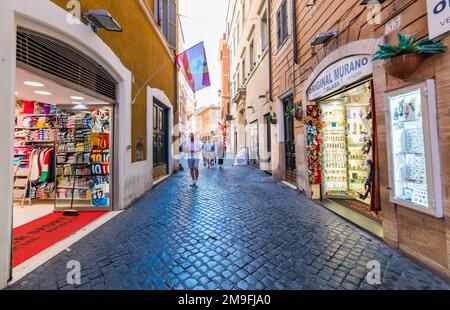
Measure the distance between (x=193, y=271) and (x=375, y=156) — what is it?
11.3 feet

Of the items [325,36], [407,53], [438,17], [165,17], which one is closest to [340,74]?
[325,36]

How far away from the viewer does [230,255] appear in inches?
109

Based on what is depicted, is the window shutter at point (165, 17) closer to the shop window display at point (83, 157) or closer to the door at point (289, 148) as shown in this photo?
the door at point (289, 148)

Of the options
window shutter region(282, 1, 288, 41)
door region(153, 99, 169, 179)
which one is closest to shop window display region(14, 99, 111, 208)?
door region(153, 99, 169, 179)

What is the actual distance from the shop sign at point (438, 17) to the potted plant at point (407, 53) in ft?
0.34

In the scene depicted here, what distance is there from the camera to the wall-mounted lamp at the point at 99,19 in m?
3.59

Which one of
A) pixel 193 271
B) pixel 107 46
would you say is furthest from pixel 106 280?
pixel 107 46

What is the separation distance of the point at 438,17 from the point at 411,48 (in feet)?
1.18

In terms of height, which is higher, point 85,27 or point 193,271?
point 85,27

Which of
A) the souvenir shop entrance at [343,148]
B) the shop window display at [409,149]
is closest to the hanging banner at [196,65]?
the souvenir shop entrance at [343,148]

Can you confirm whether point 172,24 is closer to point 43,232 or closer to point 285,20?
point 285,20

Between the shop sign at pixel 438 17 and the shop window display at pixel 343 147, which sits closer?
the shop sign at pixel 438 17

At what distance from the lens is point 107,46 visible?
4.46m

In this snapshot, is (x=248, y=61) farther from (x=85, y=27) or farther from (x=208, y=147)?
(x=85, y=27)
